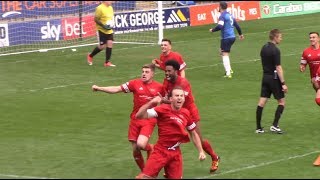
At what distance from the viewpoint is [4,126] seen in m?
20.4

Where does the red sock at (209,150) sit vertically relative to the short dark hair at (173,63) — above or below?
below

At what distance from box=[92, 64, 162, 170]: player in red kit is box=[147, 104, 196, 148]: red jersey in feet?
2.18

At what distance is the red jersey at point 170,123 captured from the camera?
46.5ft

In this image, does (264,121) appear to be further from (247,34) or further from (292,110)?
(247,34)

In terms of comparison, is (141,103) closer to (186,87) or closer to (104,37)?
(186,87)

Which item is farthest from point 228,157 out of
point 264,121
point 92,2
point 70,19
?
point 92,2

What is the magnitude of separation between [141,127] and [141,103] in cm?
55

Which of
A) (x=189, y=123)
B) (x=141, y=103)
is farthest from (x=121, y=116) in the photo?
(x=189, y=123)

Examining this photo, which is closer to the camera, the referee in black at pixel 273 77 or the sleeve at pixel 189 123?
the sleeve at pixel 189 123

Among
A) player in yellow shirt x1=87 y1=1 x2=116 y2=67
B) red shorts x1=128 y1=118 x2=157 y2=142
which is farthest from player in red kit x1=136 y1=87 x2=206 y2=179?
player in yellow shirt x1=87 y1=1 x2=116 y2=67

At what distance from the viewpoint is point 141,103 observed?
15625 mm

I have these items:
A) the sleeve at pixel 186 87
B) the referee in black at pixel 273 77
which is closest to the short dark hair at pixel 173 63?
the sleeve at pixel 186 87

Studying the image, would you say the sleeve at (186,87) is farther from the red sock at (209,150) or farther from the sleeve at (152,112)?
the sleeve at (152,112)

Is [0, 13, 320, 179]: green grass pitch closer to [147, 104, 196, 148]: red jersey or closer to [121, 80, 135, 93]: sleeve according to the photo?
[147, 104, 196, 148]: red jersey
